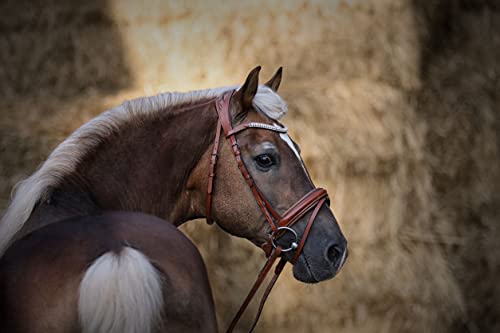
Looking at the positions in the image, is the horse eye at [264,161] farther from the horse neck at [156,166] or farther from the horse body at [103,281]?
the horse body at [103,281]

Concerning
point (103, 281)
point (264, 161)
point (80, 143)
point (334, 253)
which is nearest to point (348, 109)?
point (264, 161)

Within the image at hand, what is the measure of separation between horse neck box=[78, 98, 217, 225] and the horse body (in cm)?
74

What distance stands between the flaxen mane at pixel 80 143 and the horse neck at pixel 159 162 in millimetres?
47

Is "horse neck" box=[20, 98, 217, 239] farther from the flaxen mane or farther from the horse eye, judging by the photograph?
the horse eye

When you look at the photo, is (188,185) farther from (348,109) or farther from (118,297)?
(348,109)

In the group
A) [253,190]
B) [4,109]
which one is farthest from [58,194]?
[4,109]

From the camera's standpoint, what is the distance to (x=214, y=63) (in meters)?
5.30

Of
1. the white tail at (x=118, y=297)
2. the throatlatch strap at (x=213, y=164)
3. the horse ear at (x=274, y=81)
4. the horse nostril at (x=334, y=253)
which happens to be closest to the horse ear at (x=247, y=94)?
the throatlatch strap at (x=213, y=164)

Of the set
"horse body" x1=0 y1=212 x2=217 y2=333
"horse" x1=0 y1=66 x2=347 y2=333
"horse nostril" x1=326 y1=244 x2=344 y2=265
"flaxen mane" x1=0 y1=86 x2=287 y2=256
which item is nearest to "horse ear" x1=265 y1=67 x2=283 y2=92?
"horse" x1=0 y1=66 x2=347 y2=333

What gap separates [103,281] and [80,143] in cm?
120

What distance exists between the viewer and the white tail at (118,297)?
1606 mm

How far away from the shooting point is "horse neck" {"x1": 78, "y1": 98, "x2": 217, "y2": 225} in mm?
2779

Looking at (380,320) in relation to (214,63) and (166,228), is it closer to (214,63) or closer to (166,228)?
(214,63)

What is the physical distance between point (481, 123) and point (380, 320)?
74.0 inches
